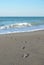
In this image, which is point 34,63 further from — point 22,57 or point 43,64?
point 22,57

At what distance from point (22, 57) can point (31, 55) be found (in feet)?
1.08

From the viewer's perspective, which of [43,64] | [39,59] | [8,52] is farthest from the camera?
[8,52]

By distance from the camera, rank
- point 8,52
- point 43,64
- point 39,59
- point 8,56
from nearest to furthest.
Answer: point 43,64, point 39,59, point 8,56, point 8,52

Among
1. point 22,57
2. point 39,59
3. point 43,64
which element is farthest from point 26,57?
point 43,64

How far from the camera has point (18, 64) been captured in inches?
166

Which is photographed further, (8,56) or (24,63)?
(8,56)

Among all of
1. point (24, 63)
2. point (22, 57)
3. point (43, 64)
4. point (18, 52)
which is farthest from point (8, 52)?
point (43, 64)

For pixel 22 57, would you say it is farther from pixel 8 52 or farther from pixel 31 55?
pixel 8 52

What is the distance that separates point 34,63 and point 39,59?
330 mm

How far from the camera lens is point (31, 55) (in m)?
4.95

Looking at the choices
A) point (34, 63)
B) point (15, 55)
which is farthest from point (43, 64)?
point (15, 55)

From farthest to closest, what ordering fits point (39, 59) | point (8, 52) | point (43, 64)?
point (8, 52)
point (39, 59)
point (43, 64)

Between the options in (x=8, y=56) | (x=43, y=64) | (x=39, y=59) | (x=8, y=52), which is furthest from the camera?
(x=8, y=52)

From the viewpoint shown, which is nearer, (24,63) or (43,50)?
(24,63)
